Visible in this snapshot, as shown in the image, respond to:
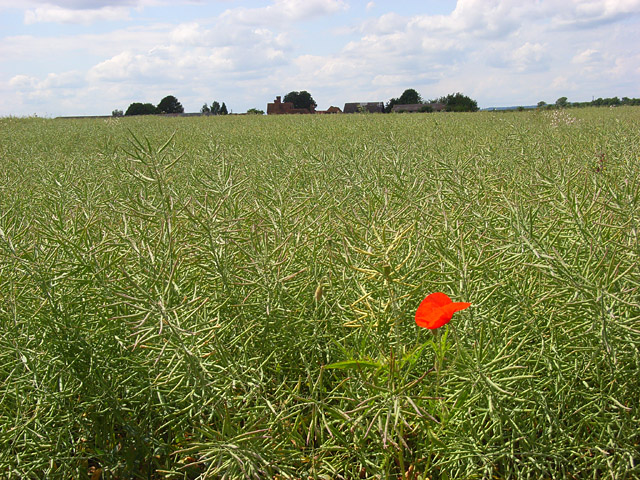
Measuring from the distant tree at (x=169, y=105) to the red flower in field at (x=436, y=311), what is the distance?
145 feet

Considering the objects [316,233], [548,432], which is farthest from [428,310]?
[316,233]

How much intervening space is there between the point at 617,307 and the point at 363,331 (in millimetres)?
545

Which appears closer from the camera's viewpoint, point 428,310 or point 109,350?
point 428,310

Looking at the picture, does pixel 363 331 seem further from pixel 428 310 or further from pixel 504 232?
pixel 504 232

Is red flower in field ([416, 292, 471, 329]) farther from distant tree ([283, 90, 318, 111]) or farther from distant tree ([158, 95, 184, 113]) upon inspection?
distant tree ([283, 90, 318, 111])

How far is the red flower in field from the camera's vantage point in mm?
810

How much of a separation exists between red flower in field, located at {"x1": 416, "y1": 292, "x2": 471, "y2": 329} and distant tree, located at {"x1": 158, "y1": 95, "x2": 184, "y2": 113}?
44.2 meters

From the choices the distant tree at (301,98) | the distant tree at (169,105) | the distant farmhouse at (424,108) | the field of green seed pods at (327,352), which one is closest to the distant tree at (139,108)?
the distant tree at (169,105)

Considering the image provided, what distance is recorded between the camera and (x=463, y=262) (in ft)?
3.45

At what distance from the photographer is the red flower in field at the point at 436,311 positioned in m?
0.81

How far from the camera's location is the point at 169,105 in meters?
43.2

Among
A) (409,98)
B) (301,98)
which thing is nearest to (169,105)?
(301,98)

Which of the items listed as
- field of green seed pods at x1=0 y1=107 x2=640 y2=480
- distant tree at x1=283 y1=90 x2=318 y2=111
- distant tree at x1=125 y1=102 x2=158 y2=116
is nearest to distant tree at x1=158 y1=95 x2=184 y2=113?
distant tree at x1=125 y1=102 x2=158 y2=116

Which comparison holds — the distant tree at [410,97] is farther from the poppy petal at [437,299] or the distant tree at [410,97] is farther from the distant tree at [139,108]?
the poppy petal at [437,299]
